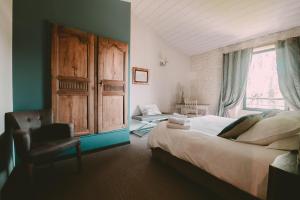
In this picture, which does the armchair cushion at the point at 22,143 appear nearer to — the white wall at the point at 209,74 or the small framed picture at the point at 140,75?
the small framed picture at the point at 140,75

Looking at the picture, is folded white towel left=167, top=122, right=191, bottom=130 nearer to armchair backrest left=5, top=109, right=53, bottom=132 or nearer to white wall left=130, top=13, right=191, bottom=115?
armchair backrest left=5, top=109, right=53, bottom=132

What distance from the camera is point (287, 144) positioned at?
1.22 meters

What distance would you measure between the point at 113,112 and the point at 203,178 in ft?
6.26

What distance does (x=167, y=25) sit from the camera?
3965mm

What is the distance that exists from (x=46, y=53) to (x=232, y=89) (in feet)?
13.8

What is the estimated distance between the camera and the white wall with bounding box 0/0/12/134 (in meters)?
1.69

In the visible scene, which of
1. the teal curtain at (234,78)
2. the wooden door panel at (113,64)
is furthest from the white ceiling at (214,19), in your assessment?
the wooden door panel at (113,64)

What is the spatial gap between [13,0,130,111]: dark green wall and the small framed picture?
5.46 ft

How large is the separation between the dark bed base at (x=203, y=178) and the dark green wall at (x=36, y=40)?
6.52ft

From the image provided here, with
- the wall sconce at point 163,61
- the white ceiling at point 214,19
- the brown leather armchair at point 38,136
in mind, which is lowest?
the brown leather armchair at point 38,136

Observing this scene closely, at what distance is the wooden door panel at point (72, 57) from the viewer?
232 cm

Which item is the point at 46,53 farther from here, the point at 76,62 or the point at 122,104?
the point at 122,104

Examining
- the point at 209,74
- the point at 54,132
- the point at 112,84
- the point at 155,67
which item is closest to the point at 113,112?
the point at 112,84

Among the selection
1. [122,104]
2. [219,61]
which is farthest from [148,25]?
[122,104]
